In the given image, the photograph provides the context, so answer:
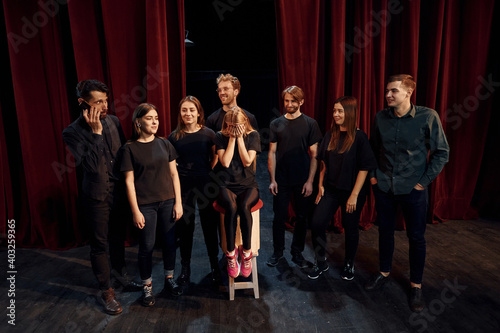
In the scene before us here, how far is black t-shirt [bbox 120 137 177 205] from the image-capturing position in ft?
6.73

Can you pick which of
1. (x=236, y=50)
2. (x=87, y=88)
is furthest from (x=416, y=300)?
(x=236, y=50)

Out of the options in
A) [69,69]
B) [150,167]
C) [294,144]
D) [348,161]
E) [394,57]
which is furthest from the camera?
[394,57]

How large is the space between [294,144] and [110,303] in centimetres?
170

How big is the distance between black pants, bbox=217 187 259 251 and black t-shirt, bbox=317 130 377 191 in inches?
24.5

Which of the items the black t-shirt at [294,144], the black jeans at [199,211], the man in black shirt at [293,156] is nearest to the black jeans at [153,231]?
the black jeans at [199,211]

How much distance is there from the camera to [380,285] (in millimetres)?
2354

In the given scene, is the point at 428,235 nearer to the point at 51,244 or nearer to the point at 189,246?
the point at 189,246

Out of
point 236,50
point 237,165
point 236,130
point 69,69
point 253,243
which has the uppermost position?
point 236,50

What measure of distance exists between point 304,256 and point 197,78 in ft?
20.1

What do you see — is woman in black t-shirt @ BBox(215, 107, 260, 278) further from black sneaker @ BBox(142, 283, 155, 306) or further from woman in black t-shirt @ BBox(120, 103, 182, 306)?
black sneaker @ BBox(142, 283, 155, 306)

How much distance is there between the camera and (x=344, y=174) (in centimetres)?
232

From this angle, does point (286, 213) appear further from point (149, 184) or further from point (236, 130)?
point (149, 184)

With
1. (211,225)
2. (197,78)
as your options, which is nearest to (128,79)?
(211,225)

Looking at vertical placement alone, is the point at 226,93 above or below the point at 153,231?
above
